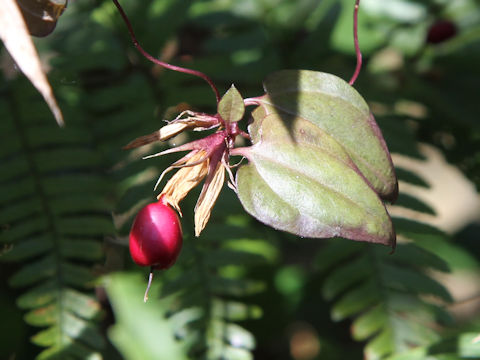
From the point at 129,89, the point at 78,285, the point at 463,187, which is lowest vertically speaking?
the point at 78,285

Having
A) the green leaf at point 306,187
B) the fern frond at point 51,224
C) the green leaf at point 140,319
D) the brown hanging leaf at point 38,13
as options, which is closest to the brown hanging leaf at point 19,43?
the brown hanging leaf at point 38,13

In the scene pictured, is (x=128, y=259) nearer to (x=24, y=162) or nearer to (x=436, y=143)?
(x=24, y=162)

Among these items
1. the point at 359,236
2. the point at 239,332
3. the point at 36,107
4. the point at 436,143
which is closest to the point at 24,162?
the point at 36,107

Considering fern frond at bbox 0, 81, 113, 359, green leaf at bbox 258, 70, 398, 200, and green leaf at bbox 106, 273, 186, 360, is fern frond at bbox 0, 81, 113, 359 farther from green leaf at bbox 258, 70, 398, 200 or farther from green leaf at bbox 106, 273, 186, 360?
green leaf at bbox 258, 70, 398, 200

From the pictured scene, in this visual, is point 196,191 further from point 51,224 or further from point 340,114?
point 340,114

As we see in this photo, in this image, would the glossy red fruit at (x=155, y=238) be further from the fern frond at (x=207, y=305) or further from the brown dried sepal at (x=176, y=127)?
the fern frond at (x=207, y=305)

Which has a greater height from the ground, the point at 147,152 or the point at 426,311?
the point at 147,152
